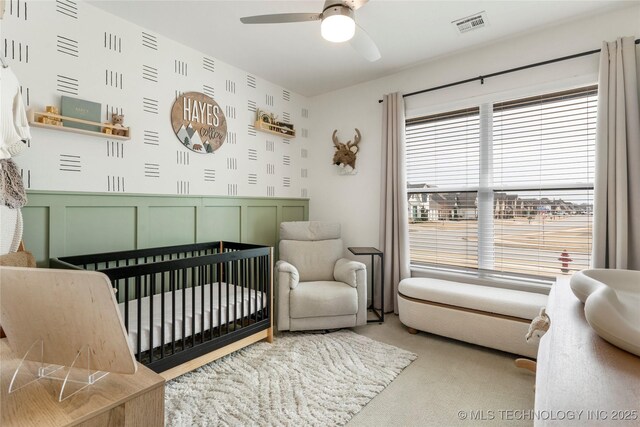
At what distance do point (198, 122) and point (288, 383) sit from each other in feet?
7.57

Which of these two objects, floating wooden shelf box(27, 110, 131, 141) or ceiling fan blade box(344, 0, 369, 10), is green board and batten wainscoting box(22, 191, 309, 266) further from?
ceiling fan blade box(344, 0, 369, 10)

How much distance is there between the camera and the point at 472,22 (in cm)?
243

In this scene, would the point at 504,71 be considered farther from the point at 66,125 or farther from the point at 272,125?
the point at 66,125

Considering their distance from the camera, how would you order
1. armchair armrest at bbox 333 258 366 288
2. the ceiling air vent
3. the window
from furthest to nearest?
1. armchair armrest at bbox 333 258 366 288
2. the window
3. the ceiling air vent

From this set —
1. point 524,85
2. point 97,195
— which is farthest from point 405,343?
point 97,195

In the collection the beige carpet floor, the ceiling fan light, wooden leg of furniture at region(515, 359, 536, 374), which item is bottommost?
the beige carpet floor

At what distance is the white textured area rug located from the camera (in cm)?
168

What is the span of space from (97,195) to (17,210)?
0.49m

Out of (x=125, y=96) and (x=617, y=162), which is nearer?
(x=617, y=162)

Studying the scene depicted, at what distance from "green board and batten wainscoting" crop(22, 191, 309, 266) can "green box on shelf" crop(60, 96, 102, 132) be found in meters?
0.47


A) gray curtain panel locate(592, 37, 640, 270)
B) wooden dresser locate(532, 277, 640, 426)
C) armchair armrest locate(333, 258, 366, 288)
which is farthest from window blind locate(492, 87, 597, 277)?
wooden dresser locate(532, 277, 640, 426)

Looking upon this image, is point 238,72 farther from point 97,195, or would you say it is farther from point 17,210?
point 17,210

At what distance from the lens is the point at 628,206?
84.4 inches

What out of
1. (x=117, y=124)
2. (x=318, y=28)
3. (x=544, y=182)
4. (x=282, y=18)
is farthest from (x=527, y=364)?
(x=117, y=124)
